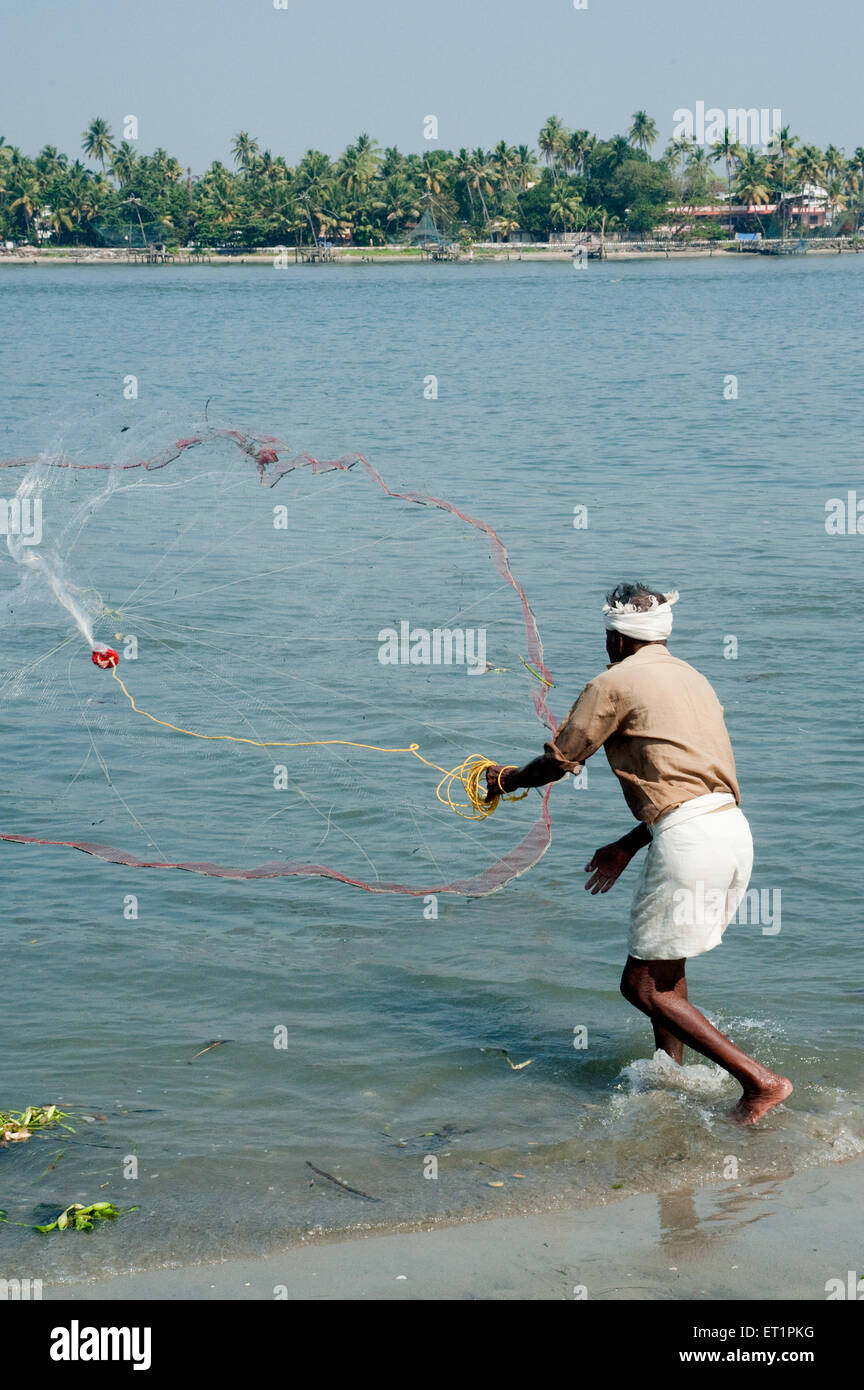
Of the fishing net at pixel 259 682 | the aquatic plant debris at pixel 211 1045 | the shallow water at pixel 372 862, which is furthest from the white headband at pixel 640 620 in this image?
the aquatic plant debris at pixel 211 1045

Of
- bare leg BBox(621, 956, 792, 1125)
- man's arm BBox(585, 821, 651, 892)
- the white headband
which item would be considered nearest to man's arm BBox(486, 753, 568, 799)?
man's arm BBox(585, 821, 651, 892)

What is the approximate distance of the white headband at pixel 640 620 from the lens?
483 centimetres

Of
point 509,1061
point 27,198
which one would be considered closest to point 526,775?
point 509,1061

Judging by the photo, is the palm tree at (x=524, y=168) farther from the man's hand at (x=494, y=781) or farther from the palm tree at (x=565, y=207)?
the man's hand at (x=494, y=781)

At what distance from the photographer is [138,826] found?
783cm

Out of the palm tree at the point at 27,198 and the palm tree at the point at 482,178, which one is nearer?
the palm tree at the point at 27,198

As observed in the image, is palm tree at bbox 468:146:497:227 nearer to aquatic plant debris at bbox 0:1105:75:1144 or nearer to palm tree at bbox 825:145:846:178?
palm tree at bbox 825:145:846:178

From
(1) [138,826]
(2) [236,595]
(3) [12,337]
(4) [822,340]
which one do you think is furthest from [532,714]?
(3) [12,337]

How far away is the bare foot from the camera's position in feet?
16.2

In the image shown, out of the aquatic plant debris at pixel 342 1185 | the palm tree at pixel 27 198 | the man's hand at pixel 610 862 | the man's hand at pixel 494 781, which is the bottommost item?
the aquatic plant debris at pixel 342 1185

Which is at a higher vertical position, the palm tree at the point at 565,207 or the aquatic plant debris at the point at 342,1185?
the palm tree at the point at 565,207

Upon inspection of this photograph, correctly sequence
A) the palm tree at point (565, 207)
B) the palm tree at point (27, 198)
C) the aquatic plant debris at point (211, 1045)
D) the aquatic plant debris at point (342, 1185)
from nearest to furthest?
the aquatic plant debris at point (342, 1185), the aquatic plant debris at point (211, 1045), the palm tree at point (27, 198), the palm tree at point (565, 207)

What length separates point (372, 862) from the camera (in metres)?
7.47
